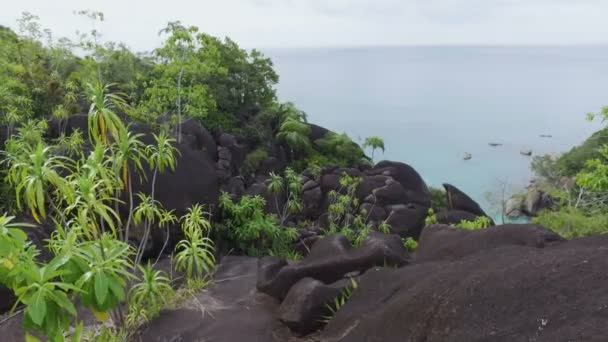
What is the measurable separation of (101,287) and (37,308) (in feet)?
1.42

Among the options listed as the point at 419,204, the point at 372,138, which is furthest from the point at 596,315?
the point at 372,138

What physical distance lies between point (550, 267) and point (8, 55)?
13964 mm

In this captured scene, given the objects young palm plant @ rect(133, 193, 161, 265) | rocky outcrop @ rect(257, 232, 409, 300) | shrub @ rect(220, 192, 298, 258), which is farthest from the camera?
shrub @ rect(220, 192, 298, 258)

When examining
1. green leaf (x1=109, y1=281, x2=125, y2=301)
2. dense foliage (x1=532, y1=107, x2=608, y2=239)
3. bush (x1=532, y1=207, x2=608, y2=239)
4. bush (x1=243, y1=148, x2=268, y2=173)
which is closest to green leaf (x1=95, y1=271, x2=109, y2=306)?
green leaf (x1=109, y1=281, x2=125, y2=301)

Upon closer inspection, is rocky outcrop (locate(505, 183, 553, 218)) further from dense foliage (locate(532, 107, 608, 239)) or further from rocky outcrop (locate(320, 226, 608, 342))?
rocky outcrop (locate(320, 226, 608, 342))

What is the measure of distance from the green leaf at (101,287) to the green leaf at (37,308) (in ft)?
1.26

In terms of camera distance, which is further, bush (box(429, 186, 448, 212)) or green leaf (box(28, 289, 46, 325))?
bush (box(429, 186, 448, 212))

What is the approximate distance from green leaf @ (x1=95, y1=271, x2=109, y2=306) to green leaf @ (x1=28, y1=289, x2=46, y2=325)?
0.39 m

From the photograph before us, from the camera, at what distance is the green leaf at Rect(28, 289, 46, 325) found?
2.33 metres

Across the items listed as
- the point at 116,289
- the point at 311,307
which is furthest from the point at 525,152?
the point at 116,289

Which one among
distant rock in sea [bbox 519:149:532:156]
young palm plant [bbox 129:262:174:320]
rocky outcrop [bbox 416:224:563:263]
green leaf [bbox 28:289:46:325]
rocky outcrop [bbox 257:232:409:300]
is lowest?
distant rock in sea [bbox 519:149:532:156]

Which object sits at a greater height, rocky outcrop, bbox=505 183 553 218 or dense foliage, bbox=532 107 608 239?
dense foliage, bbox=532 107 608 239

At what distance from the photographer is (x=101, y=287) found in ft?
9.02

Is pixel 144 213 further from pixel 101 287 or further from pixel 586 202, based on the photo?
pixel 586 202
